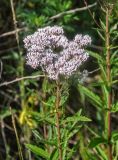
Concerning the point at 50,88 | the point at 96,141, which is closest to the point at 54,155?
the point at 96,141

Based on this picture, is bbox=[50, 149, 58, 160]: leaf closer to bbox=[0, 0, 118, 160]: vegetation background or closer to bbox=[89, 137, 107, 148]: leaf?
bbox=[0, 0, 118, 160]: vegetation background

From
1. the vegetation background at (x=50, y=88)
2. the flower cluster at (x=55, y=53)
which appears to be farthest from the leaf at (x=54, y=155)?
the flower cluster at (x=55, y=53)

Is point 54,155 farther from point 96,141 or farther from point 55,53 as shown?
point 55,53

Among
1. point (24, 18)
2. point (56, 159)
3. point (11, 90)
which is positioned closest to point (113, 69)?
point (56, 159)

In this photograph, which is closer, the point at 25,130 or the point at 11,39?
the point at 25,130

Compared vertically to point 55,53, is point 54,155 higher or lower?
lower

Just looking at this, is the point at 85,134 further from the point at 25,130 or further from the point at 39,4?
the point at 39,4
